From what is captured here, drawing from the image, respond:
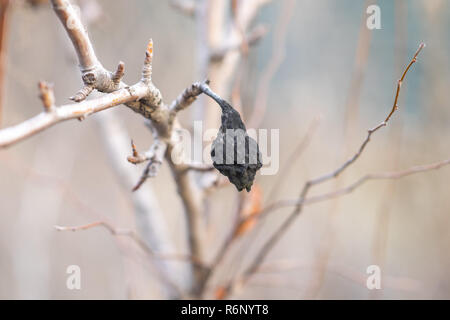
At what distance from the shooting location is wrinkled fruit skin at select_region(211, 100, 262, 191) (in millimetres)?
232

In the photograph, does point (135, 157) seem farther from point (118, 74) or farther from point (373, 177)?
point (373, 177)

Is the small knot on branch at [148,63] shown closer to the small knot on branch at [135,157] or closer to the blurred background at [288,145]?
the small knot on branch at [135,157]

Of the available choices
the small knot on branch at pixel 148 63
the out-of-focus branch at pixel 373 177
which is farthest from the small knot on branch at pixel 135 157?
the out-of-focus branch at pixel 373 177

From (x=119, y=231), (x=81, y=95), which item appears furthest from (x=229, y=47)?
(x=81, y=95)

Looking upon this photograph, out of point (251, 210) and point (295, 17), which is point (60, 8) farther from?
point (295, 17)

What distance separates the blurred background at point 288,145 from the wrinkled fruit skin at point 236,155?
1.49 ft

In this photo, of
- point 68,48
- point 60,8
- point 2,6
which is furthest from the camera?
point 68,48

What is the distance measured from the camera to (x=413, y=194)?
0.98 metres

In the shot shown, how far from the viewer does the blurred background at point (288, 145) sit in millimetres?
862

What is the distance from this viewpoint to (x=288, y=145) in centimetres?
106

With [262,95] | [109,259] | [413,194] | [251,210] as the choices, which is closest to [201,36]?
[262,95]

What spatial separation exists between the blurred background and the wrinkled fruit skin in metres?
0.46

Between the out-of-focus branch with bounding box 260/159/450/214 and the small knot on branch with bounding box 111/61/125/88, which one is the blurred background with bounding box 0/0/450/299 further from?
the small knot on branch with bounding box 111/61/125/88

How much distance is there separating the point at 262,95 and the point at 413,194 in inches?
22.6
